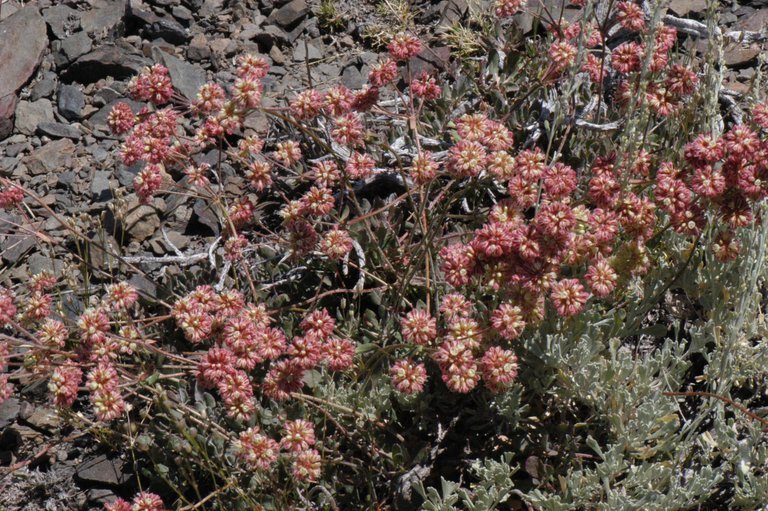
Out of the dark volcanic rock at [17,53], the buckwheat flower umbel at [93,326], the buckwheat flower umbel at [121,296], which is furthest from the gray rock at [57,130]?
the buckwheat flower umbel at [93,326]

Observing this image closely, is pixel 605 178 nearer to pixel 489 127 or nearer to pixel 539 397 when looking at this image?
pixel 489 127

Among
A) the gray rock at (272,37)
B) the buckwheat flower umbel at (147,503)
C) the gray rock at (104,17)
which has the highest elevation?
the gray rock at (104,17)

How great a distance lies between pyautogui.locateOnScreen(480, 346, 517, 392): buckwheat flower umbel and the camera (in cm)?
297

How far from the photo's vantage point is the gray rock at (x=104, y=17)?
5.79 metres

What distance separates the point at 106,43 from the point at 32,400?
270 cm

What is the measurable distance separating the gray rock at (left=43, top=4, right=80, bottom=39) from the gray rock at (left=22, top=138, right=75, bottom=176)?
98 centimetres

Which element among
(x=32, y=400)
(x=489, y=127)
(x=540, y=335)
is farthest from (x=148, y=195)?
(x=540, y=335)

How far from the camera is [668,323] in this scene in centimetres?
406

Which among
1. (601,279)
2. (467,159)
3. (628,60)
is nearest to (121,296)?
A: (467,159)

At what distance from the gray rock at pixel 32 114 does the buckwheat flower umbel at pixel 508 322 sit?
→ 366 centimetres

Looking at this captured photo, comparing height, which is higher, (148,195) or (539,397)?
(148,195)

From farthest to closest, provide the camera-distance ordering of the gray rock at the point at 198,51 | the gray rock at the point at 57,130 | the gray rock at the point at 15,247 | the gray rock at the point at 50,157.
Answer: the gray rock at the point at 198,51 < the gray rock at the point at 57,130 < the gray rock at the point at 50,157 < the gray rock at the point at 15,247

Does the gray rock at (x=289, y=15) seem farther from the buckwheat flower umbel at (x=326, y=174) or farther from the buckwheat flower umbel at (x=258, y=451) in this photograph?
the buckwheat flower umbel at (x=258, y=451)

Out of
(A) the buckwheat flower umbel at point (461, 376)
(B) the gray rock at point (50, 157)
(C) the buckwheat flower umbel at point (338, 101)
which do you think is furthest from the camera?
(B) the gray rock at point (50, 157)
